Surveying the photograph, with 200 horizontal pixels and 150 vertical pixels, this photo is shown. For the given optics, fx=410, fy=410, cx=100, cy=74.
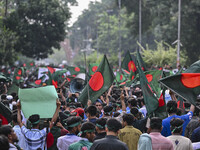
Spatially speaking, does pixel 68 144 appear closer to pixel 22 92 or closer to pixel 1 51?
pixel 22 92

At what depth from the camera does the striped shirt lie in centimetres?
618

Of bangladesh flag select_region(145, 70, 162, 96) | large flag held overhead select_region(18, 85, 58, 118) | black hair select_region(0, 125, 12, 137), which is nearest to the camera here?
black hair select_region(0, 125, 12, 137)

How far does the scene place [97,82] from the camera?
8.95 m

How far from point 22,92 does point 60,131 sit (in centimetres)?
104

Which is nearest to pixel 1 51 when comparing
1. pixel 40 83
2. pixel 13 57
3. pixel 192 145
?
pixel 13 57

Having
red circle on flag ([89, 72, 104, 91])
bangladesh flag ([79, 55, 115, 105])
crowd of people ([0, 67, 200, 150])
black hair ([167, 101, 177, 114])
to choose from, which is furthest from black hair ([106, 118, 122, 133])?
red circle on flag ([89, 72, 104, 91])

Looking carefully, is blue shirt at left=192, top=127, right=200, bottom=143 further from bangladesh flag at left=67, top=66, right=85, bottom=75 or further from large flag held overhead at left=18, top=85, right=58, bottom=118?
bangladesh flag at left=67, top=66, right=85, bottom=75

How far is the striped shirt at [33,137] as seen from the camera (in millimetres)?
6184

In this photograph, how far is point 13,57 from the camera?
102ft

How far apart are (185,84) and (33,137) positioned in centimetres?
263

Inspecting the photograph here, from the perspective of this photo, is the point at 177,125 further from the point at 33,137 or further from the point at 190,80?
the point at 33,137

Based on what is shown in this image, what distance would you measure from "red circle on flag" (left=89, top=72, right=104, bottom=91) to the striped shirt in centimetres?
276

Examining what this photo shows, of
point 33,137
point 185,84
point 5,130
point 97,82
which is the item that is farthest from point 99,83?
point 5,130

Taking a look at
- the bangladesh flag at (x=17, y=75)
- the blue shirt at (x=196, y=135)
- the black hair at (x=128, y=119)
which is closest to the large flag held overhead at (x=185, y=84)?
the blue shirt at (x=196, y=135)
